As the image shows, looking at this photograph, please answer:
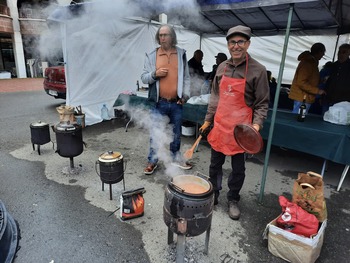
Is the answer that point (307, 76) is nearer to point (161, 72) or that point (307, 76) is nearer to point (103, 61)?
point (161, 72)

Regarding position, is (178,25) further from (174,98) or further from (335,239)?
(335,239)

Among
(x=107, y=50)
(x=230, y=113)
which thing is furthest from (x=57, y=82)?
(x=230, y=113)

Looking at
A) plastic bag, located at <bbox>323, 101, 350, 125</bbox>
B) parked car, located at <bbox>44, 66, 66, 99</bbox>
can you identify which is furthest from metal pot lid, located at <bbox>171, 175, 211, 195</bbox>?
parked car, located at <bbox>44, 66, 66, 99</bbox>

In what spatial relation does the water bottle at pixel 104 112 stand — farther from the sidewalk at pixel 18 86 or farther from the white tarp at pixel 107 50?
the sidewalk at pixel 18 86

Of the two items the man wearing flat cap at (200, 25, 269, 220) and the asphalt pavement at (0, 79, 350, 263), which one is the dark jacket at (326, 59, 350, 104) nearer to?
the asphalt pavement at (0, 79, 350, 263)

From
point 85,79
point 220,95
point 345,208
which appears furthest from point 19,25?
point 345,208

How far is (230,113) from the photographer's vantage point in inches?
94.5

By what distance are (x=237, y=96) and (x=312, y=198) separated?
119 cm

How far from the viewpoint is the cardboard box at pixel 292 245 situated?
2.02 m

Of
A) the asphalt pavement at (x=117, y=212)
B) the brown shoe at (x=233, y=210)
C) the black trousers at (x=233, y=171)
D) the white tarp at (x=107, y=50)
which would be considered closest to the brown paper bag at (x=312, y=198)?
the asphalt pavement at (x=117, y=212)

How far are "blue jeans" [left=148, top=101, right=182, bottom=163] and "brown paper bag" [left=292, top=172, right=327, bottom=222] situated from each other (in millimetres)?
1805

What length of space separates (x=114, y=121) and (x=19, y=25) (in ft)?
55.6

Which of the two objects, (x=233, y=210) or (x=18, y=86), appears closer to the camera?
(x=233, y=210)

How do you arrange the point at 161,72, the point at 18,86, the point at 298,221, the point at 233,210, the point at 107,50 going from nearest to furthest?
the point at 298,221
the point at 233,210
the point at 161,72
the point at 107,50
the point at 18,86
